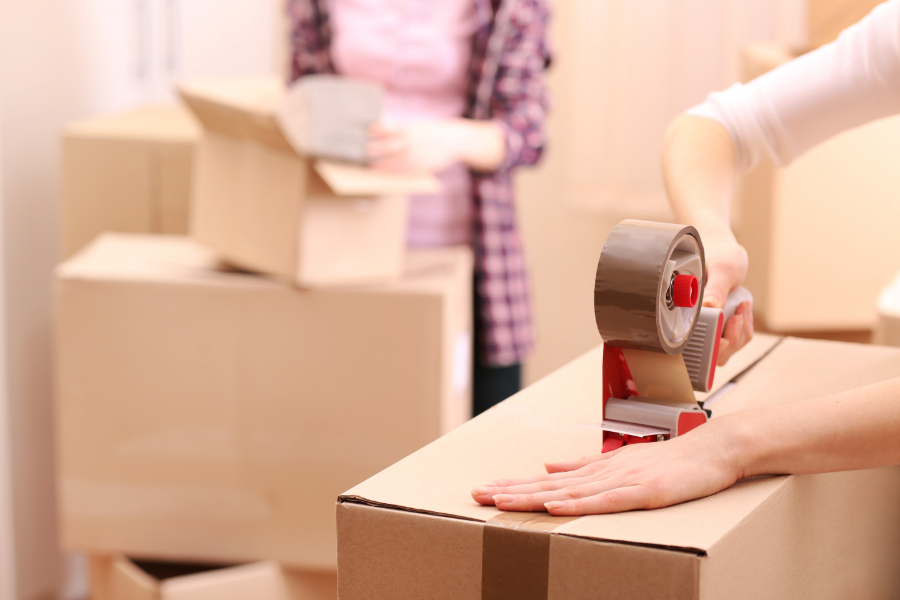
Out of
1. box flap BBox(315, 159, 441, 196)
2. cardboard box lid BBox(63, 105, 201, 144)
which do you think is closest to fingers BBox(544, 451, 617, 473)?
box flap BBox(315, 159, 441, 196)

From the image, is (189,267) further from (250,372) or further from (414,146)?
(414,146)

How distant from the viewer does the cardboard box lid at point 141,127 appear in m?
1.77

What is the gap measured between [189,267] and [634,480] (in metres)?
1.06

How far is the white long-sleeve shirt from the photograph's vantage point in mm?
886

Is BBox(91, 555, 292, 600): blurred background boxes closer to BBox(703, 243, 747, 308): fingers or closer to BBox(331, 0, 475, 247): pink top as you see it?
BBox(331, 0, 475, 247): pink top

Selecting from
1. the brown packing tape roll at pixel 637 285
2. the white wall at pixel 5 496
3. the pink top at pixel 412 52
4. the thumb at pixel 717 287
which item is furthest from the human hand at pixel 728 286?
the white wall at pixel 5 496

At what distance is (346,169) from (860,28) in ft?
2.31

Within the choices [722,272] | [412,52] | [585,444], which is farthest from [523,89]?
[585,444]

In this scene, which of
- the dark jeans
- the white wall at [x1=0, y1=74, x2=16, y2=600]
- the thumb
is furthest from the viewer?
the white wall at [x1=0, y1=74, x2=16, y2=600]

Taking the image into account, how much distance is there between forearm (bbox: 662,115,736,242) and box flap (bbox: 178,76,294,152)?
1.83ft

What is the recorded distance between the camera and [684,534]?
554mm

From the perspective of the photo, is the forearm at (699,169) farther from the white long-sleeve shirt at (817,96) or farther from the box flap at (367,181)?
the box flap at (367,181)

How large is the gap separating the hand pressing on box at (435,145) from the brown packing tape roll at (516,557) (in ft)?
2.86

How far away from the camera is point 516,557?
574mm
